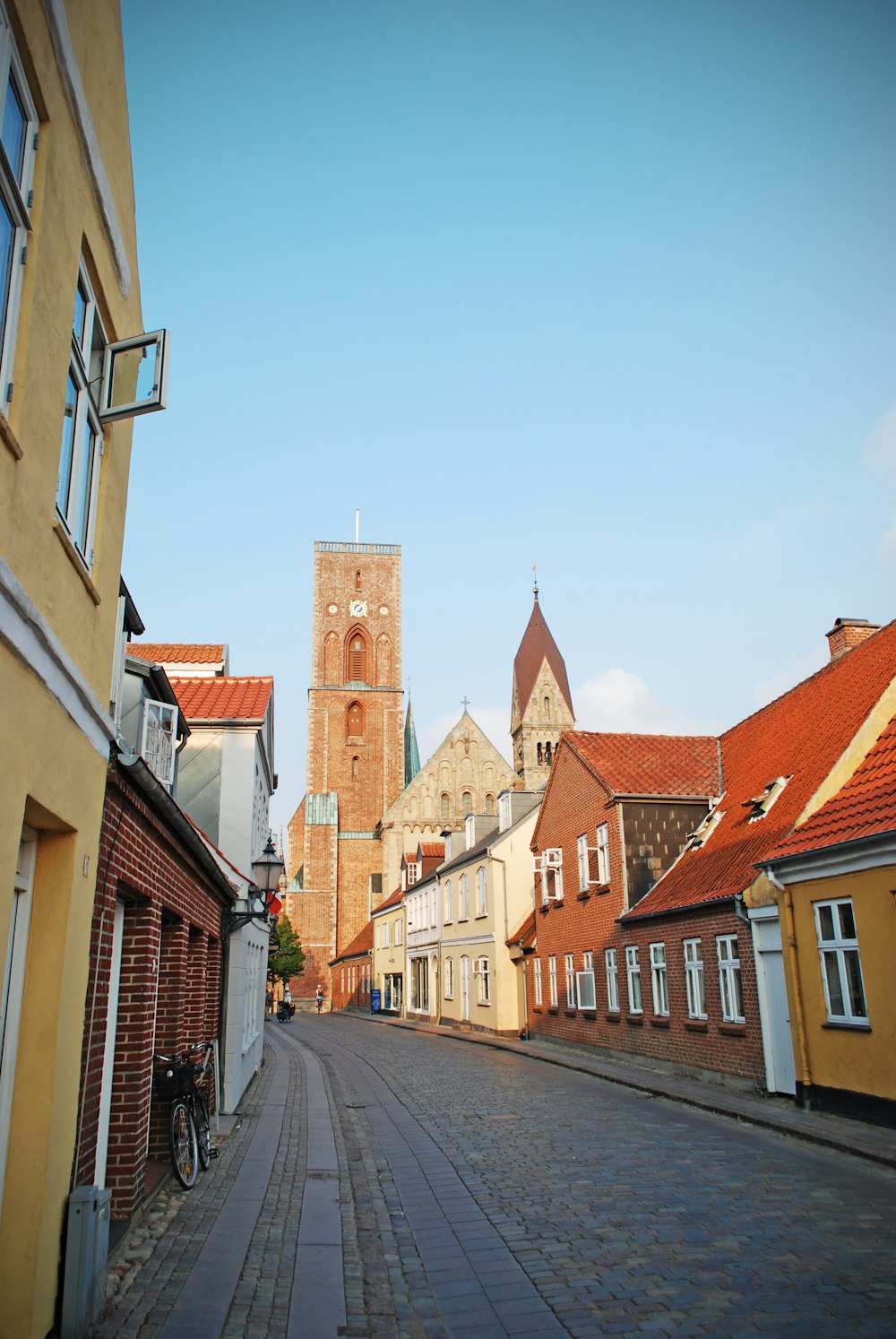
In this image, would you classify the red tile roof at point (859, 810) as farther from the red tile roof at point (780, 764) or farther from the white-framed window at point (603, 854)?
the white-framed window at point (603, 854)

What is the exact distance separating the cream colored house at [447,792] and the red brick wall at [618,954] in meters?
29.7

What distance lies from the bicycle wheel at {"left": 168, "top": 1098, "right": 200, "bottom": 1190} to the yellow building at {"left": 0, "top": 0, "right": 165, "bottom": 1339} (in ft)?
10.9

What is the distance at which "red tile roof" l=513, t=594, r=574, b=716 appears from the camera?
67.7 metres

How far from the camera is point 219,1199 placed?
8.15m

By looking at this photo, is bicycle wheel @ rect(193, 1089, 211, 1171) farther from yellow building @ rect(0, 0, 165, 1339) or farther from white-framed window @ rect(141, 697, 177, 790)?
yellow building @ rect(0, 0, 165, 1339)

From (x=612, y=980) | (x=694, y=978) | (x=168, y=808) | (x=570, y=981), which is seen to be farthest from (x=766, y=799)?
(x=168, y=808)

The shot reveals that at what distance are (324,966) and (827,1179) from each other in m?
54.5

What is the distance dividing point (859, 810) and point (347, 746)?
5446 cm

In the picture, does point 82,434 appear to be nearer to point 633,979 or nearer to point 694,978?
point 694,978

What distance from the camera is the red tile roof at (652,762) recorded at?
21594 millimetres

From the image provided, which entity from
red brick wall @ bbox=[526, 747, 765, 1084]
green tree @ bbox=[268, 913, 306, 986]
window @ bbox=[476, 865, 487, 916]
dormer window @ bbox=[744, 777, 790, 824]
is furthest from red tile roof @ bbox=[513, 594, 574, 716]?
dormer window @ bbox=[744, 777, 790, 824]

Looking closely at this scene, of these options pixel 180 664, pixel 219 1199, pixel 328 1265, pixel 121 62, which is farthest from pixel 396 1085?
pixel 121 62

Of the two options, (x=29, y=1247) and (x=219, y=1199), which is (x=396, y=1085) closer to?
(x=219, y=1199)

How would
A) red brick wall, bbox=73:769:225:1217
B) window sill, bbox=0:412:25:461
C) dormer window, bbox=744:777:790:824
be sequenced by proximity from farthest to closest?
dormer window, bbox=744:777:790:824 → red brick wall, bbox=73:769:225:1217 → window sill, bbox=0:412:25:461
